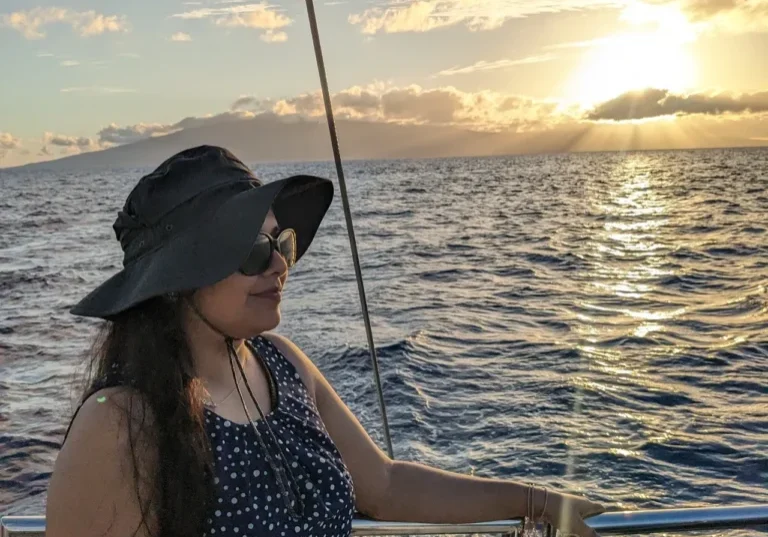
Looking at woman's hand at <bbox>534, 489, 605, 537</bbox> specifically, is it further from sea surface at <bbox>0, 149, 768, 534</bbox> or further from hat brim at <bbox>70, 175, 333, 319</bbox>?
sea surface at <bbox>0, 149, 768, 534</bbox>

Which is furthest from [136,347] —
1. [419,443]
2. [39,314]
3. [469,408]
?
[39,314]

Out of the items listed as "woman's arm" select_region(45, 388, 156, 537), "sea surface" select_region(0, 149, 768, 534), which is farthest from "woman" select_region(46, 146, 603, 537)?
"sea surface" select_region(0, 149, 768, 534)

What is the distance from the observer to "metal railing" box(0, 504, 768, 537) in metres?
1.25

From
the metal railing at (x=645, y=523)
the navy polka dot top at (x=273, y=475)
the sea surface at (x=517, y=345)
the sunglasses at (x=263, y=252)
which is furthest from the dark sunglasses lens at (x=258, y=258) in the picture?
the metal railing at (x=645, y=523)

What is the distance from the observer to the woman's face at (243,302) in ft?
3.74

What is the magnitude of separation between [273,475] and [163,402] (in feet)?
0.66

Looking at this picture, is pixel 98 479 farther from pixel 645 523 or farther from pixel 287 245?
pixel 645 523

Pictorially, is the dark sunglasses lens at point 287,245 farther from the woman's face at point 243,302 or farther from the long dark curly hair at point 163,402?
the long dark curly hair at point 163,402

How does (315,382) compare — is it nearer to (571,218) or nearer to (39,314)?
(39,314)

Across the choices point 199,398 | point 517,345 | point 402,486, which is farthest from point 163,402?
point 517,345

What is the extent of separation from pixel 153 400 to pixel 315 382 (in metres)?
0.39

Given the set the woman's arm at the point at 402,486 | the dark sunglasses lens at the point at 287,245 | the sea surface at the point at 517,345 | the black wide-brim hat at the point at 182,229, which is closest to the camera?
the black wide-brim hat at the point at 182,229

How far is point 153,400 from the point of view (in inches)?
41.2

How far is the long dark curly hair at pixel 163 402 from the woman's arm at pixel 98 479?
0.01 meters
